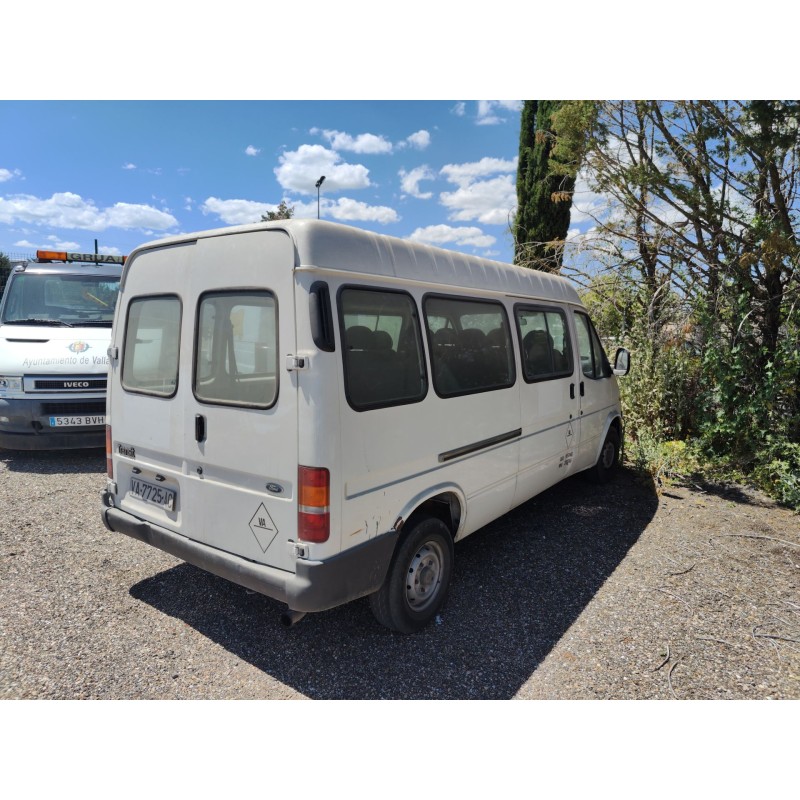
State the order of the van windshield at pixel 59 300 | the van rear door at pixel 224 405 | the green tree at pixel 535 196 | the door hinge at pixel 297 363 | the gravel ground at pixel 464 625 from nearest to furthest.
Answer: the door hinge at pixel 297 363 < the van rear door at pixel 224 405 < the gravel ground at pixel 464 625 < the van windshield at pixel 59 300 < the green tree at pixel 535 196

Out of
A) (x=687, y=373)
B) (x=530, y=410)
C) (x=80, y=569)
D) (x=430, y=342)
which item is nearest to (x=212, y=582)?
(x=80, y=569)

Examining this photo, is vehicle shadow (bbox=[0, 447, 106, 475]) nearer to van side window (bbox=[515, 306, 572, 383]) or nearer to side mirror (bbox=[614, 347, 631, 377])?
van side window (bbox=[515, 306, 572, 383])

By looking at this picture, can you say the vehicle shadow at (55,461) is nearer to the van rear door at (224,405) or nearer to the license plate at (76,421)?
the license plate at (76,421)

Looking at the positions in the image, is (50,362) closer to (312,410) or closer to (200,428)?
(200,428)

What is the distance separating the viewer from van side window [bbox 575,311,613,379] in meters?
5.50

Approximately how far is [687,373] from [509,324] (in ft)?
13.9

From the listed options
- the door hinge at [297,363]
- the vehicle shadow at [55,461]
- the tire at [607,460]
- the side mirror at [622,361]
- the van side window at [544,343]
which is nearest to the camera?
the door hinge at [297,363]

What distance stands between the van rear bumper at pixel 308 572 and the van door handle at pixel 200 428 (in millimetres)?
615

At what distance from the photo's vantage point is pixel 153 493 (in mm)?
3473

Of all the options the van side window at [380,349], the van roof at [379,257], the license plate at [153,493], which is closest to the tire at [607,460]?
the van roof at [379,257]

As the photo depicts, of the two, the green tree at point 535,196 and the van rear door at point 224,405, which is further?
the green tree at point 535,196

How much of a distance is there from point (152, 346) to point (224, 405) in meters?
0.85

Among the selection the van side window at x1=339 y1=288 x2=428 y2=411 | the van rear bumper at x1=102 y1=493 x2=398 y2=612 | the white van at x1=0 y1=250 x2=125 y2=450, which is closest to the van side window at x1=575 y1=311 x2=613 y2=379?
the van side window at x1=339 y1=288 x2=428 y2=411

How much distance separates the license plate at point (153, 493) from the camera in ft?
11.0
